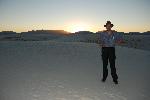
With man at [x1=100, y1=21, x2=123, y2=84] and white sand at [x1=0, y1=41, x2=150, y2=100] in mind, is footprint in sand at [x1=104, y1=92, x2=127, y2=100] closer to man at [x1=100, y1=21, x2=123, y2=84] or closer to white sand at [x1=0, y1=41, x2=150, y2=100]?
white sand at [x1=0, y1=41, x2=150, y2=100]

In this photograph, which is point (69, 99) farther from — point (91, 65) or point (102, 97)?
point (91, 65)

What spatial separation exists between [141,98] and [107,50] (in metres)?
2.25

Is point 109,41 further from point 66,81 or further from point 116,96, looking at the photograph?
point 116,96

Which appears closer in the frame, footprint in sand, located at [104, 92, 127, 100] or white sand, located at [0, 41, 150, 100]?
footprint in sand, located at [104, 92, 127, 100]

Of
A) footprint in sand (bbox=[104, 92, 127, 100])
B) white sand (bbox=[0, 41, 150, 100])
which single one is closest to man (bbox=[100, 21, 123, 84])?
white sand (bbox=[0, 41, 150, 100])

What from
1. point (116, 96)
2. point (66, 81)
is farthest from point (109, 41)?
point (116, 96)

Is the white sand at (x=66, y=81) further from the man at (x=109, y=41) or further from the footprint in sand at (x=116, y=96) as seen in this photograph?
the man at (x=109, y=41)

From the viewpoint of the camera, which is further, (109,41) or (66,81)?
(66,81)

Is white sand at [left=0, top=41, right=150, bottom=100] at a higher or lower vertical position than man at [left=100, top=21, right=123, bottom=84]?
lower

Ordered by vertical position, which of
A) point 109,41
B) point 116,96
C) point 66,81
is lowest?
point 116,96

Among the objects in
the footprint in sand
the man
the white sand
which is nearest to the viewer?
the footprint in sand

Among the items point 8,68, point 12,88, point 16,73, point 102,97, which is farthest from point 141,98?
point 8,68

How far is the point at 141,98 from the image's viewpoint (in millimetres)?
8203

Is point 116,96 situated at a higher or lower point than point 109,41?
lower
